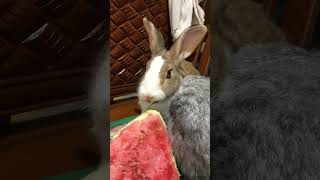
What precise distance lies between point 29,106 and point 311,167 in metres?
0.48

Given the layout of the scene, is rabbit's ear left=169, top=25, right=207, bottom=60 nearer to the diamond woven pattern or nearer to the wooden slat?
the diamond woven pattern

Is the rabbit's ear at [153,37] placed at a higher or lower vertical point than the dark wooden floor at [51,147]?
higher

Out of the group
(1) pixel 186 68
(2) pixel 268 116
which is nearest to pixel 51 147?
(1) pixel 186 68

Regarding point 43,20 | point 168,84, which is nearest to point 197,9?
point 168,84

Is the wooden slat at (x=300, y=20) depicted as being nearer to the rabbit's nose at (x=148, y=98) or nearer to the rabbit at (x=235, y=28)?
the rabbit at (x=235, y=28)

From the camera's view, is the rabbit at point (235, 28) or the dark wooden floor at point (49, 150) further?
the rabbit at point (235, 28)

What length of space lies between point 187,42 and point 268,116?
196 mm

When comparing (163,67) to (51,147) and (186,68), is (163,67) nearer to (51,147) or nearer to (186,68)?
(186,68)

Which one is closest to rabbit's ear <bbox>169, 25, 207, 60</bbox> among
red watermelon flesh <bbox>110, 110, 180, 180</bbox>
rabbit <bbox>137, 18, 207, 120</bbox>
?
rabbit <bbox>137, 18, 207, 120</bbox>

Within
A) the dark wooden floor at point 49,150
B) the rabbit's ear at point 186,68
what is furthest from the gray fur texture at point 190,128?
the dark wooden floor at point 49,150

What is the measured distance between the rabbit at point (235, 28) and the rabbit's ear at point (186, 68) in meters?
0.05

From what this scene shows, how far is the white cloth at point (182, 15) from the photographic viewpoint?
0.69m

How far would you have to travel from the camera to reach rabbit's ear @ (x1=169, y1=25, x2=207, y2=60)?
0.66m

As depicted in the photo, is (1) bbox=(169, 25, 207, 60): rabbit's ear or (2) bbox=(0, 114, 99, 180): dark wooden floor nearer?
(2) bbox=(0, 114, 99, 180): dark wooden floor
